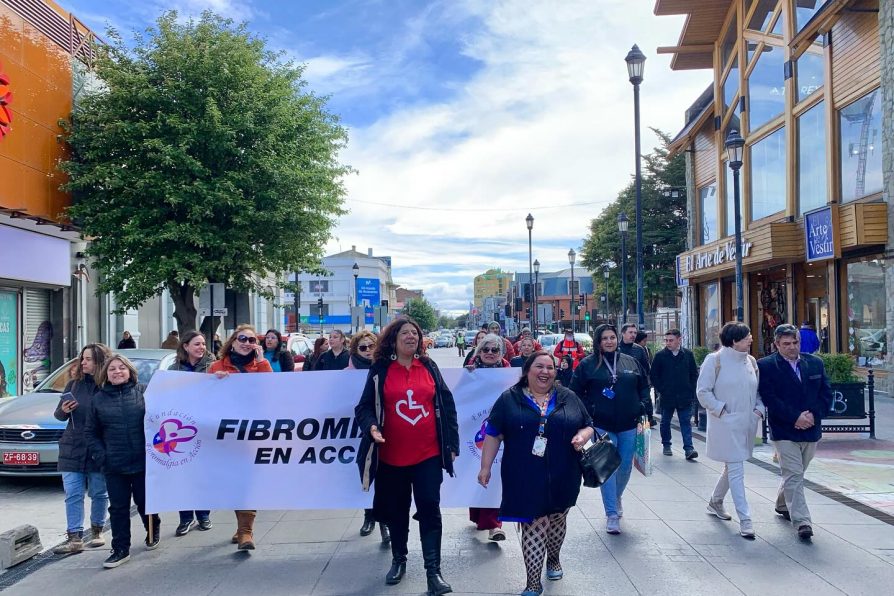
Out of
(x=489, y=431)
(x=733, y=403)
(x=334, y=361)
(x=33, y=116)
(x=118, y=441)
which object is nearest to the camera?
(x=489, y=431)

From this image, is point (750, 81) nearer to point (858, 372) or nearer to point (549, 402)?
point (858, 372)

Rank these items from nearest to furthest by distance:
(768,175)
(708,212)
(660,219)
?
(768,175) < (708,212) < (660,219)

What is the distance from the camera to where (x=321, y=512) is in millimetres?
7758

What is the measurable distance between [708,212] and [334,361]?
81.8 ft

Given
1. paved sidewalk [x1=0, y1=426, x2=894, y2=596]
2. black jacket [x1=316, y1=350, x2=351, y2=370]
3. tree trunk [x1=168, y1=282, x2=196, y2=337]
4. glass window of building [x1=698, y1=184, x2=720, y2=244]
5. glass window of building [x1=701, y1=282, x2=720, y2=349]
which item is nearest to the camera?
paved sidewalk [x1=0, y1=426, x2=894, y2=596]

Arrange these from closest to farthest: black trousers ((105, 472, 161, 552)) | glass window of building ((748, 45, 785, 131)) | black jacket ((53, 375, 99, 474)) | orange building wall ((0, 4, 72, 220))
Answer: black trousers ((105, 472, 161, 552)) < black jacket ((53, 375, 99, 474)) < orange building wall ((0, 4, 72, 220)) < glass window of building ((748, 45, 785, 131))

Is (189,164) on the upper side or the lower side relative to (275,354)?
upper

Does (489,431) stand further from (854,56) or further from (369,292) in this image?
(369,292)

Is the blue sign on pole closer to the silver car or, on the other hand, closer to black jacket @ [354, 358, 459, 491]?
the silver car

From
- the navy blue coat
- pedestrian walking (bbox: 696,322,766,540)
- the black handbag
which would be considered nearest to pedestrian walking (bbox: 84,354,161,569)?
the black handbag

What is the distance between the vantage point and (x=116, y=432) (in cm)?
616

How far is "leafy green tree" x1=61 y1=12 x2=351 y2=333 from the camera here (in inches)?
689

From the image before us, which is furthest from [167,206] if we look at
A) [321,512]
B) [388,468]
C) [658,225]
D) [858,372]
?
[658,225]

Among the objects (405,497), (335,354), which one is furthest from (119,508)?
(335,354)
